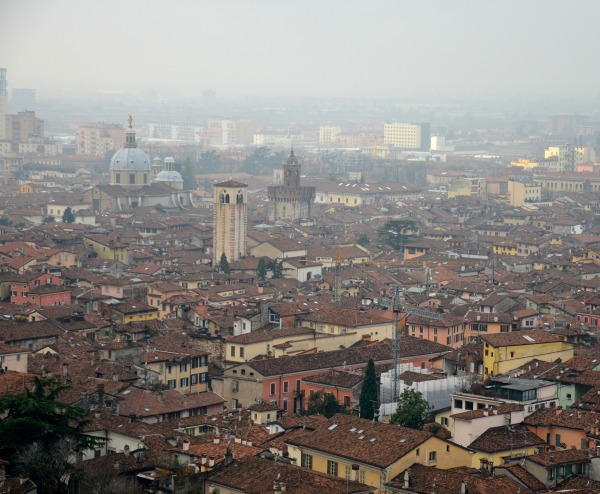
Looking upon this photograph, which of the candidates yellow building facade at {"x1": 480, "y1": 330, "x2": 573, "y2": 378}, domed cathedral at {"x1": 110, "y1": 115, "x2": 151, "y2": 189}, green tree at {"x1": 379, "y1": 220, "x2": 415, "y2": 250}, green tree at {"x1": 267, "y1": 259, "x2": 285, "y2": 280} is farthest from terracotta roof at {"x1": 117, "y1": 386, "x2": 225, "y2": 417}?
domed cathedral at {"x1": 110, "y1": 115, "x2": 151, "y2": 189}

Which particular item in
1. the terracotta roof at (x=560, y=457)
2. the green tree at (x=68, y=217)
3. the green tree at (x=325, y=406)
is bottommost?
the green tree at (x=68, y=217)

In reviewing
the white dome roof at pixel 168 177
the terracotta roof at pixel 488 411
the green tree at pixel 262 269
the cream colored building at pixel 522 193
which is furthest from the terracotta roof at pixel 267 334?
the cream colored building at pixel 522 193

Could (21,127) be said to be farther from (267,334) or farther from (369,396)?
(369,396)

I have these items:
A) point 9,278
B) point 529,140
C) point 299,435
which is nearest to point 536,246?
point 9,278

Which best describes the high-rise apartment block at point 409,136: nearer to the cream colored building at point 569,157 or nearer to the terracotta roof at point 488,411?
the cream colored building at point 569,157

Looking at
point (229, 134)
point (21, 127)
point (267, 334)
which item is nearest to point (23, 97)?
point (229, 134)

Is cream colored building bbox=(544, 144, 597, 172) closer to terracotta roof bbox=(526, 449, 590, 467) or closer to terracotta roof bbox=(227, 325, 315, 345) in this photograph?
terracotta roof bbox=(227, 325, 315, 345)
